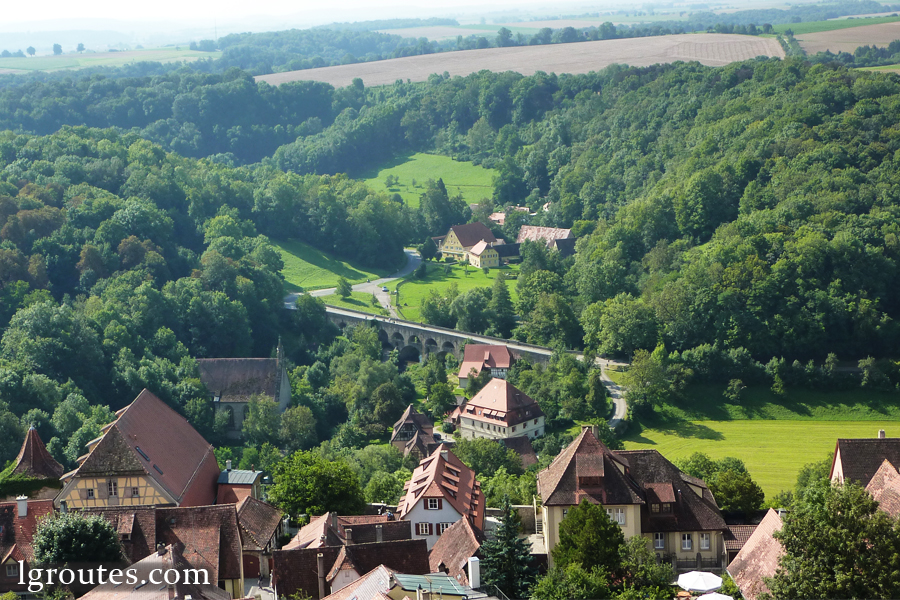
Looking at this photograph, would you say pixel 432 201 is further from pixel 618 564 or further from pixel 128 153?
pixel 618 564

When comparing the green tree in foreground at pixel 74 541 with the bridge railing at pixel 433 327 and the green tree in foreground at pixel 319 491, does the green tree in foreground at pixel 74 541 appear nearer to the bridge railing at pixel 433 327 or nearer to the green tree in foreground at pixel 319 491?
the green tree in foreground at pixel 319 491

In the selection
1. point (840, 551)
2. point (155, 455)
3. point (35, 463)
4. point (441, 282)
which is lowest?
point (441, 282)

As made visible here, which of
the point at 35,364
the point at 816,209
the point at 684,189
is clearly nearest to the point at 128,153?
the point at 35,364

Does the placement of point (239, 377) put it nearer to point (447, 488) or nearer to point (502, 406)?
point (502, 406)

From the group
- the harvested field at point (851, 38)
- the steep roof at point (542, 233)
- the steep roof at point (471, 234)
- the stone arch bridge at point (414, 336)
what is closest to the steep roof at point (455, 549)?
the stone arch bridge at point (414, 336)

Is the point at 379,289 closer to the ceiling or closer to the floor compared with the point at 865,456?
closer to the floor

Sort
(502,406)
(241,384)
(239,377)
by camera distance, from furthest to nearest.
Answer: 1. (239,377)
2. (241,384)
3. (502,406)

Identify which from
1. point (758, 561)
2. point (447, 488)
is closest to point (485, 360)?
point (447, 488)
